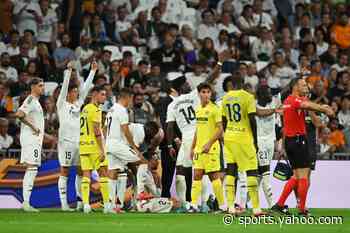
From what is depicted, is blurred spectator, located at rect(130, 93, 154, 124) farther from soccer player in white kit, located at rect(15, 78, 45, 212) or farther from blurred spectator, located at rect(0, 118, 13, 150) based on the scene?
blurred spectator, located at rect(0, 118, 13, 150)

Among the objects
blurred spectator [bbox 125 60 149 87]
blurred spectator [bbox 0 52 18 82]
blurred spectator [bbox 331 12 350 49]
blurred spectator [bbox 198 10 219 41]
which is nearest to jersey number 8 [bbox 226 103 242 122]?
blurred spectator [bbox 125 60 149 87]

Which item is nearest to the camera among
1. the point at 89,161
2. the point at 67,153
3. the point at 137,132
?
the point at 89,161

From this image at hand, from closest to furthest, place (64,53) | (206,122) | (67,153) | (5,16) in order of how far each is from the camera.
→ 1. (206,122)
2. (67,153)
3. (64,53)
4. (5,16)

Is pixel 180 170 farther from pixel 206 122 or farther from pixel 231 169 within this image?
pixel 231 169

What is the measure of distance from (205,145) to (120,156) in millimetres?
2020

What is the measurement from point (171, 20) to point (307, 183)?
11639 millimetres

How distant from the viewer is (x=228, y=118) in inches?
792

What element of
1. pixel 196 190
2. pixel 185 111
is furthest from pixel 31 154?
pixel 196 190

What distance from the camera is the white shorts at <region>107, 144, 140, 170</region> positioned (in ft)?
74.6

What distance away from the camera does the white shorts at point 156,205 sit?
22984 millimetres

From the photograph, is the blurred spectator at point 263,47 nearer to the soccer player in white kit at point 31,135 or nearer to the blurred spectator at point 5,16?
the blurred spectator at point 5,16

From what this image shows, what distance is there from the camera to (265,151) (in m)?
23.6

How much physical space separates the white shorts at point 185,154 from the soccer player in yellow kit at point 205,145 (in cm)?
78

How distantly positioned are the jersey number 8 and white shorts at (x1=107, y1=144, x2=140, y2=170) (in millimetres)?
3376
